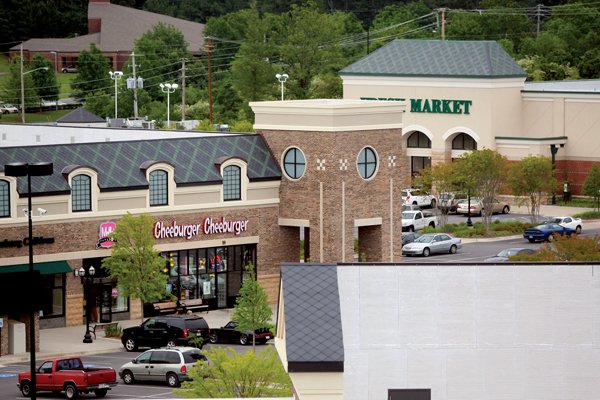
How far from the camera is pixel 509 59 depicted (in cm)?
11256

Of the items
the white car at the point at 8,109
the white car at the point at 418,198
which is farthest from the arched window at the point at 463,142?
the white car at the point at 8,109

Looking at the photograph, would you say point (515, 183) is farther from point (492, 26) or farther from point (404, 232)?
point (492, 26)

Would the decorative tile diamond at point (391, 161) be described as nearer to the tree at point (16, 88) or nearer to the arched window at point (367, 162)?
the arched window at point (367, 162)

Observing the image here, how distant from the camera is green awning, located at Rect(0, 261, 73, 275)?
219ft

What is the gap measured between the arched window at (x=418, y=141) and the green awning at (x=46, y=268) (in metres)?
48.6

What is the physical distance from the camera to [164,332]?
6319 centimetres

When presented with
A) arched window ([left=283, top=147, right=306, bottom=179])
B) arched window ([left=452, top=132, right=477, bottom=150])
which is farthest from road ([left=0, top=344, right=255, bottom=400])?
arched window ([left=452, top=132, right=477, bottom=150])

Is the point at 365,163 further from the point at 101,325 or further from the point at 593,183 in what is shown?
the point at 593,183

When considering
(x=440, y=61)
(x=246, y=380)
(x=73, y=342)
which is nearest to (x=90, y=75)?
(x=440, y=61)

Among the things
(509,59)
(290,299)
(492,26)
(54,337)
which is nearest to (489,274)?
(290,299)

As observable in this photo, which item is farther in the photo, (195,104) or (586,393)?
(195,104)

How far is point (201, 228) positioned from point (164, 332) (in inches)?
436

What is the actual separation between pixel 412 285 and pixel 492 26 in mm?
147180

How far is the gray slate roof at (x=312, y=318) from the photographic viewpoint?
87.8 feet
